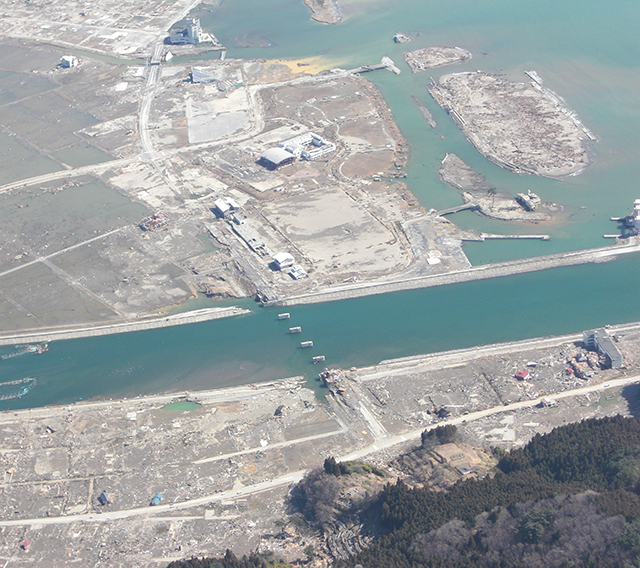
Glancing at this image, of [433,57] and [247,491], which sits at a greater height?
[433,57]

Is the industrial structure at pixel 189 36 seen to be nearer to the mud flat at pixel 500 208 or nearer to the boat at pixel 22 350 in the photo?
the mud flat at pixel 500 208

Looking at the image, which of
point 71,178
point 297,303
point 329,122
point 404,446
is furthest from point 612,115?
point 71,178

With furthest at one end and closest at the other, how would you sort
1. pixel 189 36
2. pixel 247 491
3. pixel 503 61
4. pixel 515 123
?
A: pixel 189 36 → pixel 503 61 → pixel 515 123 → pixel 247 491

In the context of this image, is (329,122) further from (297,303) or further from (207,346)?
(207,346)

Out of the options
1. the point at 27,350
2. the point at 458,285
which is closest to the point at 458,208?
the point at 458,285

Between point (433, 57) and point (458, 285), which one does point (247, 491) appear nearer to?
point (458, 285)

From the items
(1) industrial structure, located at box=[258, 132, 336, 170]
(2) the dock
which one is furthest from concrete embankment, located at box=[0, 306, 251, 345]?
(1) industrial structure, located at box=[258, 132, 336, 170]
